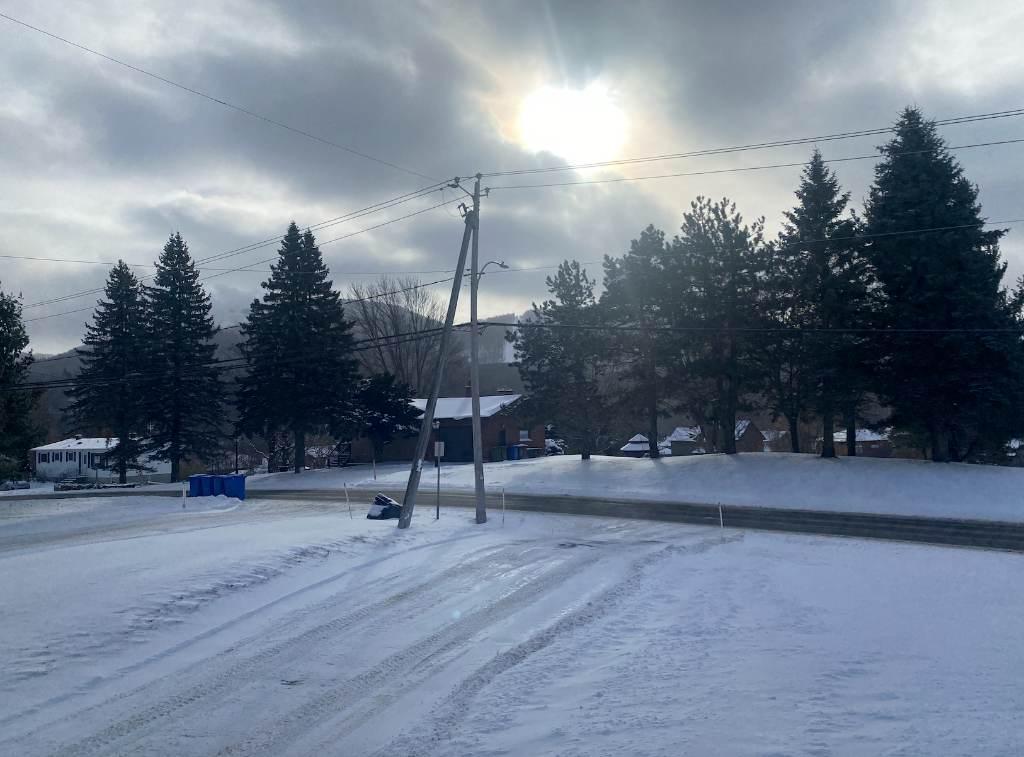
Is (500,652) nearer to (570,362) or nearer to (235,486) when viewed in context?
(235,486)

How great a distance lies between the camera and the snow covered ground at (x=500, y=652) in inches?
272

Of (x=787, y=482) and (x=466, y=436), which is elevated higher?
(x=466, y=436)

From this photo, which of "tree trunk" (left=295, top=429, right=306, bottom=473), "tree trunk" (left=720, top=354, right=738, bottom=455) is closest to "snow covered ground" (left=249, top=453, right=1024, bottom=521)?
"tree trunk" (left=720, top=354, right=738, bottom=455)

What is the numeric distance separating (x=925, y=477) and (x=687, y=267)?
1520cm

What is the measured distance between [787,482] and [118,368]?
4486 centimetres

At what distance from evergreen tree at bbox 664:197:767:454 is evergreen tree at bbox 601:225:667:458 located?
1.00 metres

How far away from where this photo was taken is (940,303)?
34.9 metres

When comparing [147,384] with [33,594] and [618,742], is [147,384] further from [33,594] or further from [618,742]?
[618,742]

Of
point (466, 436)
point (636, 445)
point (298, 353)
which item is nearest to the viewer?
point (298, 353)

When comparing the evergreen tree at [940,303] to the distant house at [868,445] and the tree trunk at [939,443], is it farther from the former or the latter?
the distant house at [868,445]

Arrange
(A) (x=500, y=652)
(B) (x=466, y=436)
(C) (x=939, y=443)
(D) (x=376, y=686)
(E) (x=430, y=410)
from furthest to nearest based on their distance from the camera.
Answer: (B) (x=466, y=436) < (C) (x=939, y=443) < (E) (x=430, y=410) < (A) (x=500, y=652) < (D) (x=376, y=686)

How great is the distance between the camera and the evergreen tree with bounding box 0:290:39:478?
36.6 meters

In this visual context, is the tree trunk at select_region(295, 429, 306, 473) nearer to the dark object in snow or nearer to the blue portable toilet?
the blue portable toilet

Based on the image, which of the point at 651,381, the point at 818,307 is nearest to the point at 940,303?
the point at 818,307
